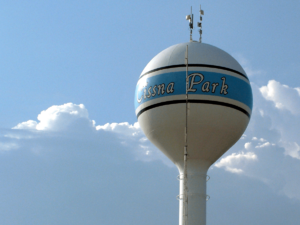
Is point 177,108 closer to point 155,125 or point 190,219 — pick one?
point 155,125

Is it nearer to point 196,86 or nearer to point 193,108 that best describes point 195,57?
point 196,86

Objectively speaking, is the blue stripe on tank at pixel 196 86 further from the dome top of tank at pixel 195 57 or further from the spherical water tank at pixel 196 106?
the dome top of tank at pixel 195 57

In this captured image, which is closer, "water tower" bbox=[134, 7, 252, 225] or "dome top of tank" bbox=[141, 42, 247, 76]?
"water tower" bbox=[134, 7, 252, 225]

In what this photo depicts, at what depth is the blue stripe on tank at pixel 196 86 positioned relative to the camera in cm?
1619

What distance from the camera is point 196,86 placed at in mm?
16141

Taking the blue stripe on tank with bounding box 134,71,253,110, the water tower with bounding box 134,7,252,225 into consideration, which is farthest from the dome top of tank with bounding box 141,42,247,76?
the blue stripe on tank with bounding box 134,71,253,110

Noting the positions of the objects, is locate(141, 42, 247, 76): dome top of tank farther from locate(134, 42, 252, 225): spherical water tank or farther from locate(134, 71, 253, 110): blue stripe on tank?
locate(134, 71, 253, 110): blue stripe on tank

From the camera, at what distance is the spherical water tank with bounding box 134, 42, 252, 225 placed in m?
16.2

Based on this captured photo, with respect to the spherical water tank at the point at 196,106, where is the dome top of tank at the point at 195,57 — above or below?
above

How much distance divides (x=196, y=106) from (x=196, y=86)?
0.68 metres

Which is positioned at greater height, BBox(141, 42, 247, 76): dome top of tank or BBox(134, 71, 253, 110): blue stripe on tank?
BBox(141, 42, 247, 76): dome top of tank

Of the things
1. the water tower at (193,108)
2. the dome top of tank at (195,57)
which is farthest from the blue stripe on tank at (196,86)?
the dome top of tank at (195,57)

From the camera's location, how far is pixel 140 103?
56.6 feet

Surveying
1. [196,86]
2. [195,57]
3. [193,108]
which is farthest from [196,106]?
[195,57]
